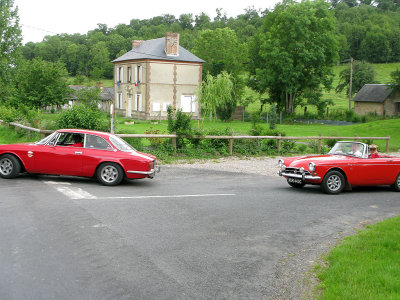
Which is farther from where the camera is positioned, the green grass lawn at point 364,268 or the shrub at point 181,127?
the shrub at point 181,127

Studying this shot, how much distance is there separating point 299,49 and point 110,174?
154ft

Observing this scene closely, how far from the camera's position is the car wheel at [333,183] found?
41.2ft

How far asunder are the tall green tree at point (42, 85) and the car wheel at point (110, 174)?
110ft

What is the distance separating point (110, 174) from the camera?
40.0 ft

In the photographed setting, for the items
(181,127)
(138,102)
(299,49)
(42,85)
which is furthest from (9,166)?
(299,49)

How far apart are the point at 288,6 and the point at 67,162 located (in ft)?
174

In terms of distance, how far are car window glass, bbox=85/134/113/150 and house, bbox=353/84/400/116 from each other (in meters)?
55.3

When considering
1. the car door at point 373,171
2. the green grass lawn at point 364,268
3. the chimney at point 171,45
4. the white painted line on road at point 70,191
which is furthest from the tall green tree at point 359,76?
the green grass lawn at point 364,268

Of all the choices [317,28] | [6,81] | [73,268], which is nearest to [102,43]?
[6,81]

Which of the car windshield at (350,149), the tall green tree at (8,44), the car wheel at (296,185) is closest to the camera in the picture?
the car windshield at (350,149)

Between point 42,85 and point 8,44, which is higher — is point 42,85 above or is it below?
below

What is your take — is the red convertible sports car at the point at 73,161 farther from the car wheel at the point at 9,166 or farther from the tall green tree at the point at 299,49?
the tall green tree at the point at 299,49

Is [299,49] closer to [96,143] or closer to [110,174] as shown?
[96,143]

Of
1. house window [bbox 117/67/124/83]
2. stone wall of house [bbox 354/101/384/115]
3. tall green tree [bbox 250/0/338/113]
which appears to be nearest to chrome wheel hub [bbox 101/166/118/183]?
tall green tree [bbox 250/0/338/113]
